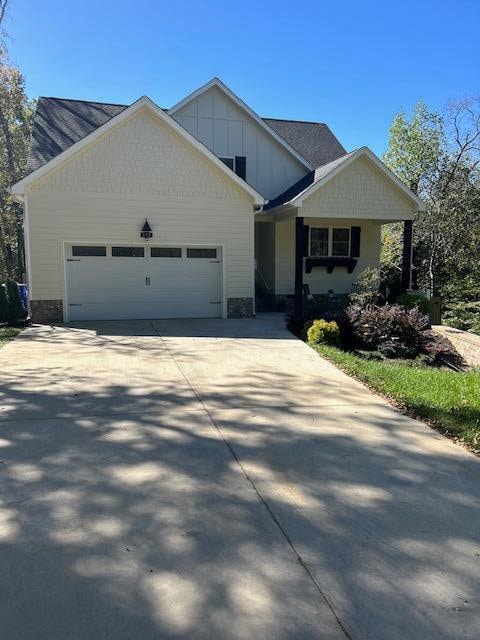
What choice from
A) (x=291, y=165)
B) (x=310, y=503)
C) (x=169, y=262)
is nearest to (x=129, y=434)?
(x=310, y=503)

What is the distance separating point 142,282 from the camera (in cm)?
1417

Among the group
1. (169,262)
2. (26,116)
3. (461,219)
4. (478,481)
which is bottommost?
(478,481)

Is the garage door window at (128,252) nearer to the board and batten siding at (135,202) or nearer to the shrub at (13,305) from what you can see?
the board and batten siding at (135,202)

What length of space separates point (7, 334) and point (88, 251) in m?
3.37

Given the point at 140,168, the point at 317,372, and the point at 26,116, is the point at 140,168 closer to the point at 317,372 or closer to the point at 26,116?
the point at 317,372

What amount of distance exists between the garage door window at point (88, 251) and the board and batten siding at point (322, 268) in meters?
6.34

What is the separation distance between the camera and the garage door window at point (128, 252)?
13.9 metres

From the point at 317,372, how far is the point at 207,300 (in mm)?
7098

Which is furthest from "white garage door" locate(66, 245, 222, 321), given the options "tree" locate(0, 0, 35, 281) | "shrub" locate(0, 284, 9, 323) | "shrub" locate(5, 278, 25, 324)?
"tree" locate(0, 0, 35, 281)

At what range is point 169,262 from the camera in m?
14.4

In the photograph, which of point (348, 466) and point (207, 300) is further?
point (207, 300)

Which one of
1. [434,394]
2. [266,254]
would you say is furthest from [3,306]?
[434,394]

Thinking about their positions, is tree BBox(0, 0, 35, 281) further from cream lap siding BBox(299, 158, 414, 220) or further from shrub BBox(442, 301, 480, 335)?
shrub BBox(442, 301, 480, 335)

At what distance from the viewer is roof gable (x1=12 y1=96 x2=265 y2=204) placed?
12.8 m
